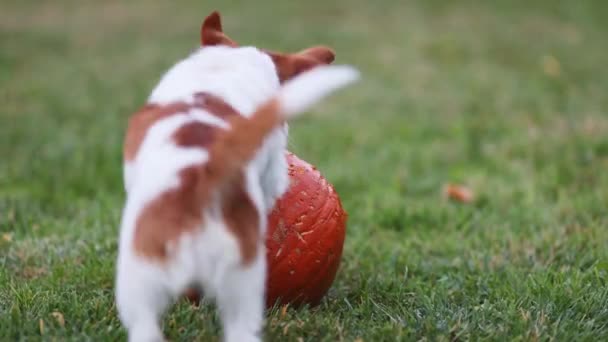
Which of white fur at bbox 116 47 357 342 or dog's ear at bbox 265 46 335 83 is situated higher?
dog's ear at bbox 265 46 335 83

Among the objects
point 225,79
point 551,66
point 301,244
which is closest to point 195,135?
point 225,79

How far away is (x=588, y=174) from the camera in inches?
239

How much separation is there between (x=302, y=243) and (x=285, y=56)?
0.85 metres

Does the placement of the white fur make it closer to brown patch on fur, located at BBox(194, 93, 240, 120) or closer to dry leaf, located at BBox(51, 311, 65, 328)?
brown patch on fur, located at BBox(194, 93, 240, 120)

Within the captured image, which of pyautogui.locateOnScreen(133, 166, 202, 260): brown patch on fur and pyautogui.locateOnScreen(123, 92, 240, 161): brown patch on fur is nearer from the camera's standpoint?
pyautogui.locateOnScreen(133, 166, 202, 260): brown patch on fur

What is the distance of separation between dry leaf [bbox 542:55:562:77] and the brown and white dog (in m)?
8.18

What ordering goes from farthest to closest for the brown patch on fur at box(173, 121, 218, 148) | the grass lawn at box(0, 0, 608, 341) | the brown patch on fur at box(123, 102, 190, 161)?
1. the grass lawn at box(0, 0, 608, 341)
2. the brown patch on fur at box(123, 102, 190, 161)
3. the brown patch on fur at box(173, 121, 218, 148)

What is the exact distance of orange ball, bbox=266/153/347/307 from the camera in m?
3.40

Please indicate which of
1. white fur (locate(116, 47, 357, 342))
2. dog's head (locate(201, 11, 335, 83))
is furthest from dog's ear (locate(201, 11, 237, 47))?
white fur (locate(116, 47, 357, 342))

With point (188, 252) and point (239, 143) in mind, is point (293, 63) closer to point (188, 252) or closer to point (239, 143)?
point (239, 143)

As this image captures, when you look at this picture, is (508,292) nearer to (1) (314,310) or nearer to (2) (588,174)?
(1) (314,310)

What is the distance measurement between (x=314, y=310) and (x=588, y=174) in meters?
3.46

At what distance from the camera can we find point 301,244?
3.43 meters

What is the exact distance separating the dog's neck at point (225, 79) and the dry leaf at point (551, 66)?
25.4 ft
